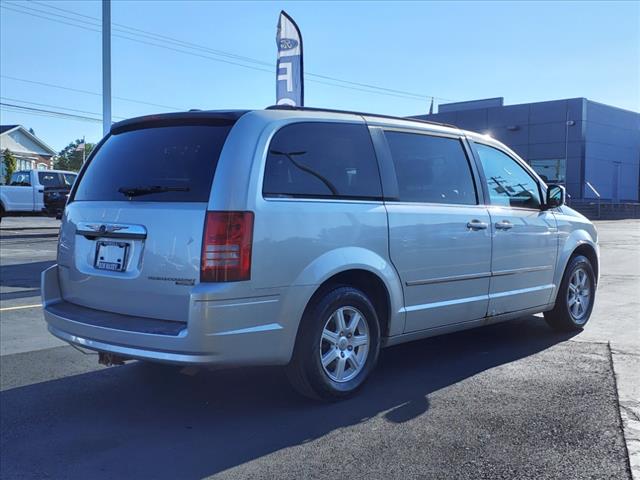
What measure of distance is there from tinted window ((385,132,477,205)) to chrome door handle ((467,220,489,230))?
0.62 ft

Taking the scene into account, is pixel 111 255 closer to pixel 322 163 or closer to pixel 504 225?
pixel 322 163

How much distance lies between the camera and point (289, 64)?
13.1 m

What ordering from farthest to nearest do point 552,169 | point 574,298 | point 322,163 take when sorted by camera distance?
1. point 552,169
2. point 574,298
3. point 322,163

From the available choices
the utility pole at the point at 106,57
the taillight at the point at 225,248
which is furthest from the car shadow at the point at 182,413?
the utility pole at the point at 106,57

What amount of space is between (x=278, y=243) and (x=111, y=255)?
3.71ft

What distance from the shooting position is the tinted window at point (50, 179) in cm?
2625

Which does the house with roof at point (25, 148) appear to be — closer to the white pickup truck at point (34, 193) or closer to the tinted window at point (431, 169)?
the white pickup truck at point (34, 193)

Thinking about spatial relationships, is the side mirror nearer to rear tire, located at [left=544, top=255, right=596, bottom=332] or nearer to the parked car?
rear tire, located at [left=544, top=255, right=596, bottom=332]

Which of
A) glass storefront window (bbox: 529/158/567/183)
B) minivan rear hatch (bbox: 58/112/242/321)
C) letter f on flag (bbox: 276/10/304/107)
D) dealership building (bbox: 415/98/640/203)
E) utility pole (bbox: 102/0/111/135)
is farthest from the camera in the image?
glass storefront window (bbox: 529/158/567/183)

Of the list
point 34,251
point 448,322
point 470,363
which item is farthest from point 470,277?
point 34,251

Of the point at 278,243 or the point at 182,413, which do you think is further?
the point at 182,413

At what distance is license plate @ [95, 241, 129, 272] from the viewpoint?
4015 millimetres

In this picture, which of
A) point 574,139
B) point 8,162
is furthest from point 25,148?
point 574,139

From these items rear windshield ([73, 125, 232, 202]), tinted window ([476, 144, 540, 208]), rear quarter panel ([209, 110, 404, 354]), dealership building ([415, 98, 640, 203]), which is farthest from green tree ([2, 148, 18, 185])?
rear quarter panel ([209, 110, 404, 354])
